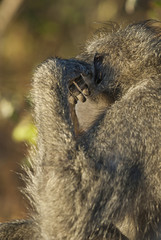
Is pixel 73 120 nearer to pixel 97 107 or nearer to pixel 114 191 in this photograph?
pixel 97 107

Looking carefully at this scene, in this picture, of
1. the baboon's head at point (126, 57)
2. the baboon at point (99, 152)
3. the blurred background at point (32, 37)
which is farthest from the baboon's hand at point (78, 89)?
the blurred background at point (32, 37)

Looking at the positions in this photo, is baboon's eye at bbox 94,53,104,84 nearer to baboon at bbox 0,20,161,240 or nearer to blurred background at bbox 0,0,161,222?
baboon at bbox 0,20,161,240

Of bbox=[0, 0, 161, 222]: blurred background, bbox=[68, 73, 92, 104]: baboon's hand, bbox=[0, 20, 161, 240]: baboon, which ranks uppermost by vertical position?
bbox=[68, 73, 92, 104]: baboon's hand

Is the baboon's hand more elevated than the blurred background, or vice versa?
the baboon's hand

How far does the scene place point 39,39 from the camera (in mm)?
8258

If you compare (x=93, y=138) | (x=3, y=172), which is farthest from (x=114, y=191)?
(x=3, y=172)

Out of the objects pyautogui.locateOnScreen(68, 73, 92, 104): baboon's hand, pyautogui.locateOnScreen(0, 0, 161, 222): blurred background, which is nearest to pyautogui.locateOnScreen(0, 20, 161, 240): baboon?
pyautogui.locateOnScreen(68, 73, 92, 104): baboon's hand

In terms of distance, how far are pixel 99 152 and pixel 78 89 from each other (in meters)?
0.46

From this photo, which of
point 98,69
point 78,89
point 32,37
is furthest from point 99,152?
point 32,37

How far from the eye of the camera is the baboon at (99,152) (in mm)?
3203

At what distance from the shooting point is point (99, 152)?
10.6 ft

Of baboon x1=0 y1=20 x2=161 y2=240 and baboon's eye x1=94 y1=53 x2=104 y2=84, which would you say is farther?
baboon's eye x1=94 y1=53 x2=104 y2=84

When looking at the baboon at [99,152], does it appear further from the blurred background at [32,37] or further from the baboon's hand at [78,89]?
the blurred background at [32,37]

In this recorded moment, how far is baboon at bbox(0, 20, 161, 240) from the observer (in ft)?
10.5
